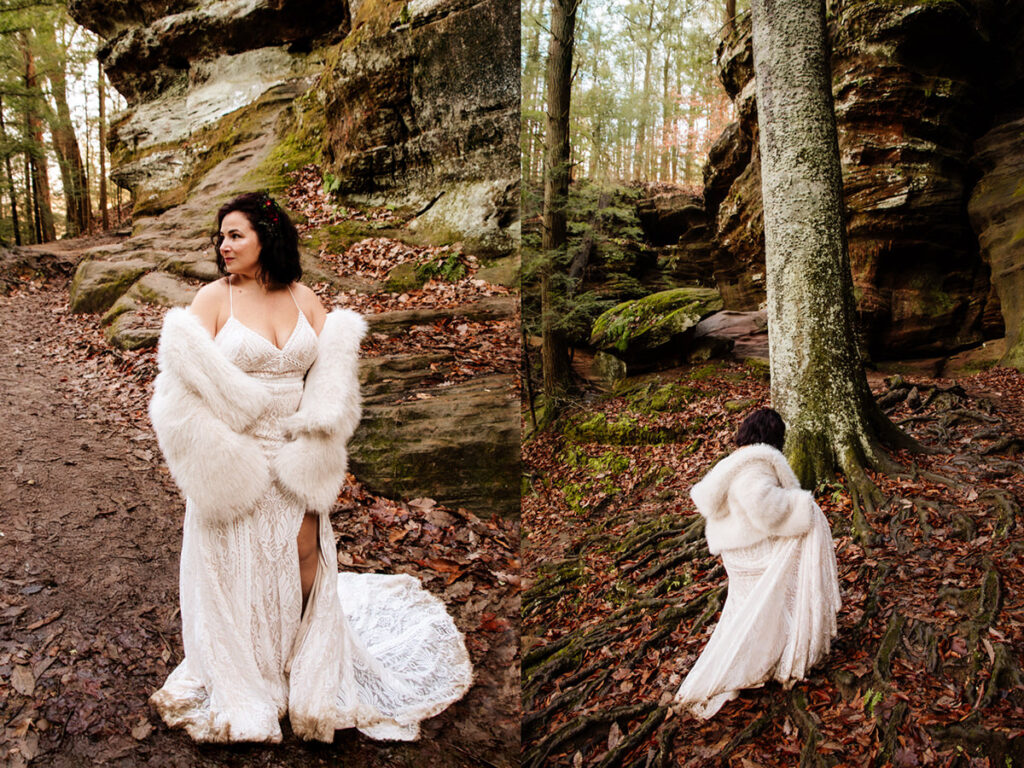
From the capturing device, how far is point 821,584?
265 cm

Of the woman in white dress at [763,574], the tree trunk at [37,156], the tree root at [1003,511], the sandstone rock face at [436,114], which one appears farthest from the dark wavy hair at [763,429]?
the tree trunk at [37,156]

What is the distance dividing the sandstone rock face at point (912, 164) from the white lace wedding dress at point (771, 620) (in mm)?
1758

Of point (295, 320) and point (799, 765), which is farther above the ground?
point (295, 320)

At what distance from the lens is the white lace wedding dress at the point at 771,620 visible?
258 centimetres

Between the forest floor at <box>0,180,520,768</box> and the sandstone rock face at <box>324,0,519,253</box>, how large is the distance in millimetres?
3020

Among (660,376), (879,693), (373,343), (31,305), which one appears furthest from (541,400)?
(31,305)

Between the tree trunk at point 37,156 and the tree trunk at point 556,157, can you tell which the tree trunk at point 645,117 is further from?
the tree trunk at point 37,156

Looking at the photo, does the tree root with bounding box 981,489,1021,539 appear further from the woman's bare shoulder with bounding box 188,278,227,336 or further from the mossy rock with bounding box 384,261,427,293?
the mossy rock with bounding box 384,261,427,293

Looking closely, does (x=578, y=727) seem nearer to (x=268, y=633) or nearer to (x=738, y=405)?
(x=268, y=633)

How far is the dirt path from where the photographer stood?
2.63 meters

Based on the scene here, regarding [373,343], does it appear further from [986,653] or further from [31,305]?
[31,305]

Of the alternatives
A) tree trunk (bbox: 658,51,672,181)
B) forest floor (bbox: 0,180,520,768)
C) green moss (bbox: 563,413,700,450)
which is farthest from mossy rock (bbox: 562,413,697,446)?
tree trunk (bbox: 658,51,672,181)

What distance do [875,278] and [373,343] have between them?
15.4 ft

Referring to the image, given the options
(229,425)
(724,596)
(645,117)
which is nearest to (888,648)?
(724,596)
